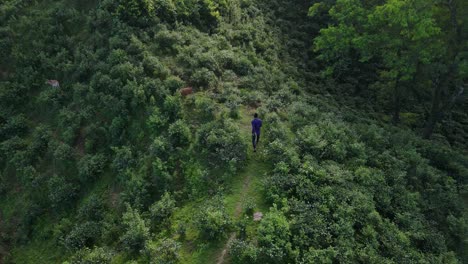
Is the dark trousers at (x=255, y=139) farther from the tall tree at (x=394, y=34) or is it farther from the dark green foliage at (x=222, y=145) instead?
the tall tree at (x=394, y=34)

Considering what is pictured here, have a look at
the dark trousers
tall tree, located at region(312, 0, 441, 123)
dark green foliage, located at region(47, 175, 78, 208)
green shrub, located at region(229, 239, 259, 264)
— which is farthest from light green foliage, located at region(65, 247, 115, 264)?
tall tree, located at region(312, 0, 441, 123)

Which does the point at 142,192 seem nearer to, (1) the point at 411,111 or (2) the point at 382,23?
(2) the point at 382,23

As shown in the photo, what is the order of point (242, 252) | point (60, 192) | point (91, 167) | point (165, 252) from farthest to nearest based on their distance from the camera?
1. point (91, 167)
2. point (60, 192)
3. point (165, 252)
4. point (242, 252)

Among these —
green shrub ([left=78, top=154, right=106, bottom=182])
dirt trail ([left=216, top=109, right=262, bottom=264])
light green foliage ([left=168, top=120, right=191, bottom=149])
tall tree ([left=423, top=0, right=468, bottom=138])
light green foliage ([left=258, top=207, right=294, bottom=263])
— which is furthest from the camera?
tall tree ([left=423, top=0, right=468, bottom=138])

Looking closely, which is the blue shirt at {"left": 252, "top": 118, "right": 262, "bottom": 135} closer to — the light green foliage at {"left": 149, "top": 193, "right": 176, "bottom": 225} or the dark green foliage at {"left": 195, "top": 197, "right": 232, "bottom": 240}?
the dark green foliage at {"left": 195, "top": 197, "right": 232, "bottom": 240}

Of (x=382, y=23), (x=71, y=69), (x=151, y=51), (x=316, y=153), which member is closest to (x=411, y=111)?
(x=382, y=23)

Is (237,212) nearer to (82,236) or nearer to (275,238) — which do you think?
(275,238)

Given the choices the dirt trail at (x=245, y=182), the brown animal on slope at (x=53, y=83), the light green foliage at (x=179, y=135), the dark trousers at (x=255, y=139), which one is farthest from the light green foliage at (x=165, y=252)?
the brown animal on slope at (x=53, y=83)

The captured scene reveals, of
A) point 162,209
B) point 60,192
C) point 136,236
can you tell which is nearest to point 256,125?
point 162,209
